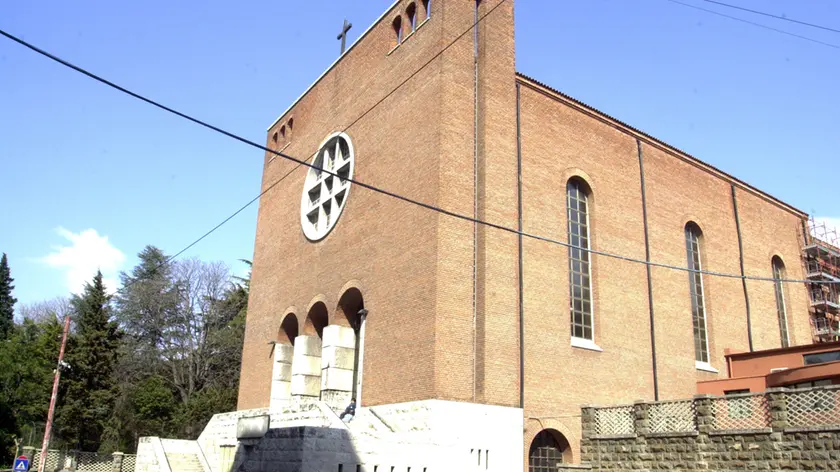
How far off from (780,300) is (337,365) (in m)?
18.8

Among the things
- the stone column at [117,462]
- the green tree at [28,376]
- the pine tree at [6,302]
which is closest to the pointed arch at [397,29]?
the stone column at [117,462]

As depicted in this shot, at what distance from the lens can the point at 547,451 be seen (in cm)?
1791

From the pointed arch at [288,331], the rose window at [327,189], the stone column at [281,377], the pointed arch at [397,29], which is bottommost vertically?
the stone column at [281,377]

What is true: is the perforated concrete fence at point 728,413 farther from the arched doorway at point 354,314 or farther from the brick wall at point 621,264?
the arched doorway at point 354,314

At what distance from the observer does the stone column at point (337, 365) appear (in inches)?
792

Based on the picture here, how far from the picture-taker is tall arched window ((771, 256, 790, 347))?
27922 mm

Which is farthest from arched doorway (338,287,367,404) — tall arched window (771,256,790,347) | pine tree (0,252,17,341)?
pine tree (0,252,17,341)

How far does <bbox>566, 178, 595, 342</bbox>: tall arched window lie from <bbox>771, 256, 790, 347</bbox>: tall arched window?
10966mm

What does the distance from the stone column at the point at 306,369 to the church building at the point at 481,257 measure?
0.05 m

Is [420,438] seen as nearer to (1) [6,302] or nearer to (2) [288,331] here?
(2) [288,331]

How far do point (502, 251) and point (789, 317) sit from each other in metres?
16.6

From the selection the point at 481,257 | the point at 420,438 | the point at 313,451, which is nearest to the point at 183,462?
the point at 420,438

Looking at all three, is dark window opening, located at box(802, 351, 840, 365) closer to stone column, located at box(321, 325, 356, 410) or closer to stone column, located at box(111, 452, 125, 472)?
stone column, located at box(321, 325, 356, 410)

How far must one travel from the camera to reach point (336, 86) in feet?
80.9
